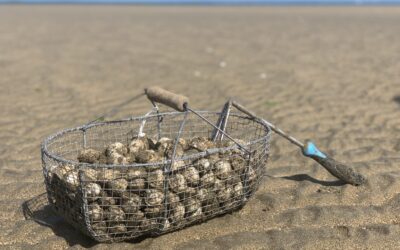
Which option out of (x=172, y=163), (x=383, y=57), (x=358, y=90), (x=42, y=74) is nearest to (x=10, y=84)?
(x=42, y=74)

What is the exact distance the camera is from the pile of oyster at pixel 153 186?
3816mm

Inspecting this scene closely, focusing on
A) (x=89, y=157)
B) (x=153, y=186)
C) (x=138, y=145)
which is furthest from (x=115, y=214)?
(x=138, y=145)

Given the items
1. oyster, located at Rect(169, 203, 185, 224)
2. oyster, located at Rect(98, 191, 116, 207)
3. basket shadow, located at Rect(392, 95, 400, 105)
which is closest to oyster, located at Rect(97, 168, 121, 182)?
oyster, located at Rect(98, 191, 116, 207)

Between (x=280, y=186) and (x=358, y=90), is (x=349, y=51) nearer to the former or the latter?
(x=358, y=90)

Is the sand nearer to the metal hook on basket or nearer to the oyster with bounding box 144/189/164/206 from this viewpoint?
the oyster with bounding box 144/189/164/206

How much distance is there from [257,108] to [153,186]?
4826 millimetres

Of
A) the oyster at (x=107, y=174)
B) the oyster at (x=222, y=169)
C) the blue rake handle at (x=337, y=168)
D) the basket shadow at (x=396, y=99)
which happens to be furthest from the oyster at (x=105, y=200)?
the basket shadow at (x=396, y=99)

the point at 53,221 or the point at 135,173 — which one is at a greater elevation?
the point at 135,173

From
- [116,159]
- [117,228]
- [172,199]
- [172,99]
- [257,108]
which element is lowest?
[257,108]

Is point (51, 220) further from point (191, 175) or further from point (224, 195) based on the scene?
point (224, 195)

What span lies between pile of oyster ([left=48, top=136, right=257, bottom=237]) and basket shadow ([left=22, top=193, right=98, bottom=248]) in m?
0.34

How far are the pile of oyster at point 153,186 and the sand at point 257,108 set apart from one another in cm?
23

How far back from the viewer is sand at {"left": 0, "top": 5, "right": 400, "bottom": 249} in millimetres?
4270

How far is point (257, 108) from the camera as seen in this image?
8.43 metres
